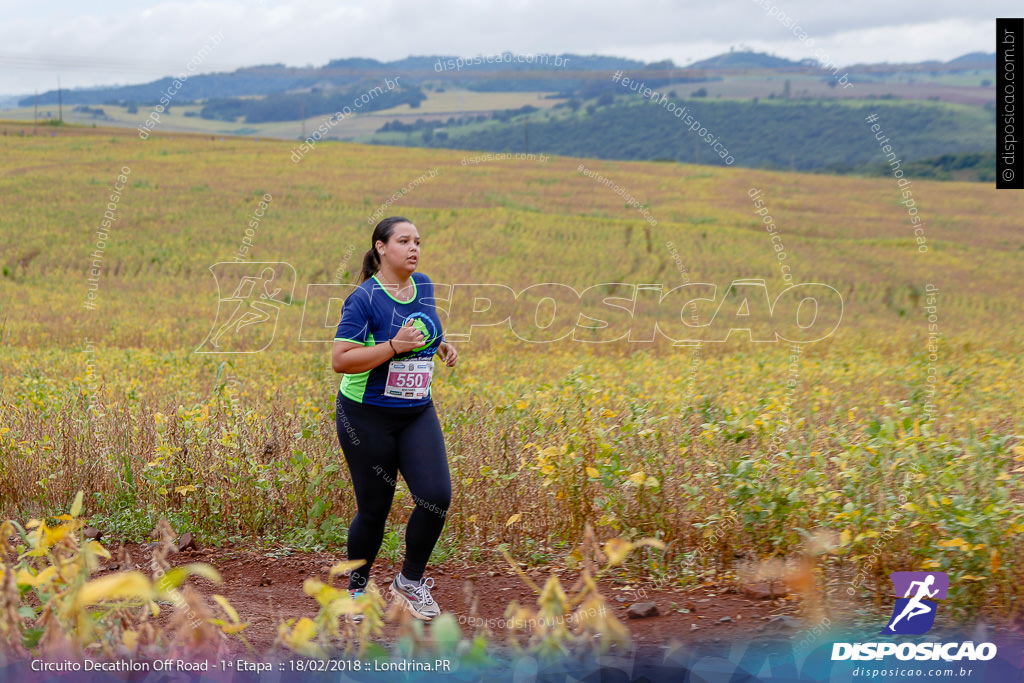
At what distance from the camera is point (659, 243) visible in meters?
31.0

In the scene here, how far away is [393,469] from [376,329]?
0.68 meters

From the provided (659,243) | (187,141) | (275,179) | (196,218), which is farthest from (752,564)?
(187,141)

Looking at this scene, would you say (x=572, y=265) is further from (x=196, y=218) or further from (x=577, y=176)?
(x=577, y=176)

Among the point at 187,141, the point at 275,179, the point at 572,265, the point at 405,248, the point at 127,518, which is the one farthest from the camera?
the point at 187,141

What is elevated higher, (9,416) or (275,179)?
(275,179)

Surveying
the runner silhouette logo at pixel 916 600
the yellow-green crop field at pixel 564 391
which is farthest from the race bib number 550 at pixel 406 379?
the runner silhouette logo at pixel 916 600

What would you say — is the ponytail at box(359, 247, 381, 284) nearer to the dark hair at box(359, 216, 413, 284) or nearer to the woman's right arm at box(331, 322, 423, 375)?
the dark hair at box(359, 216, 413, 284)

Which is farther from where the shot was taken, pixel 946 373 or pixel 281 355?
pixel 281 355

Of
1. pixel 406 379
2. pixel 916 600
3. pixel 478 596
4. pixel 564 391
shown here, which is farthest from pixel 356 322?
pixel 564 391

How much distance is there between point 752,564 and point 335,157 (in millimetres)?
50463

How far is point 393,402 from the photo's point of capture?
152 inches

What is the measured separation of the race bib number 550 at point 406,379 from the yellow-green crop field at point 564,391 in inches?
34.5

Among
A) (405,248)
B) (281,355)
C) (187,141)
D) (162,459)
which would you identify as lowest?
(281,355)

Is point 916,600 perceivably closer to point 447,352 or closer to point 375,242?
point 447,352
